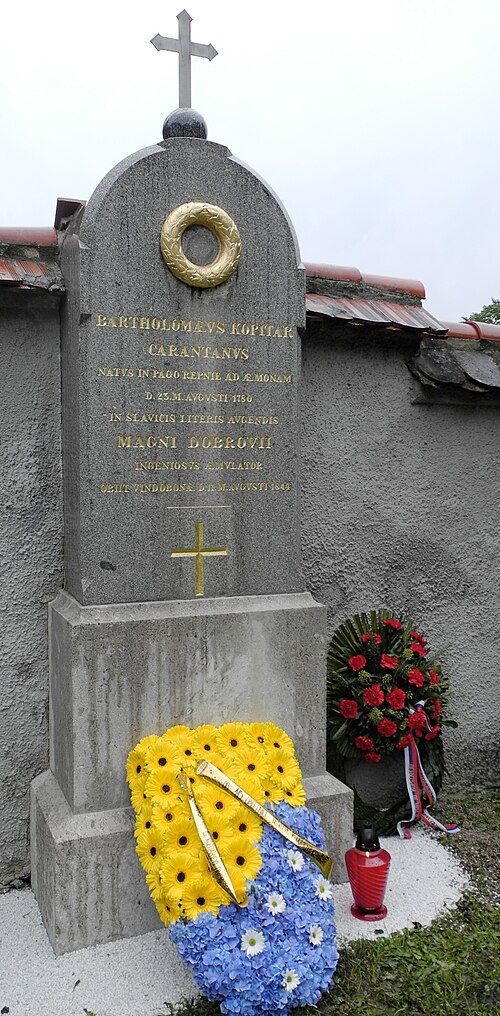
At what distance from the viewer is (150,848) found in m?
2.73

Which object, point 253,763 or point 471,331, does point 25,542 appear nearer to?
point 253,763

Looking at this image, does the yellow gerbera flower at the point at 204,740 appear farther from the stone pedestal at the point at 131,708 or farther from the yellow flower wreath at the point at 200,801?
the stone pedestal at the point at 131,708

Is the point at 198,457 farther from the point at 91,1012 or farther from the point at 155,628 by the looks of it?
the point at 91,1012

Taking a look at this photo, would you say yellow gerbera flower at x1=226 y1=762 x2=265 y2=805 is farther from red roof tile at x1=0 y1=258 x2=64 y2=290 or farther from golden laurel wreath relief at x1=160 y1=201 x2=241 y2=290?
red roof tile at x1=0 y1=258 x2=64 y2=290

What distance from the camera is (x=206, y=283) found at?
313cm

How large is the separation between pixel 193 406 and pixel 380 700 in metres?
1.65

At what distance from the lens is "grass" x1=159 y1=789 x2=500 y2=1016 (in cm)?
249

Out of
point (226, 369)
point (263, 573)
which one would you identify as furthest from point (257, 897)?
point (226, 369)

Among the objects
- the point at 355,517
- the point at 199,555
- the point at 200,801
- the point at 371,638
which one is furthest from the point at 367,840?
the point at 355,517

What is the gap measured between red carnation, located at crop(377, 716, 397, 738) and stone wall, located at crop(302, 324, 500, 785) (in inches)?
25.9

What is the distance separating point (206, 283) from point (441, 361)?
163 centimetres

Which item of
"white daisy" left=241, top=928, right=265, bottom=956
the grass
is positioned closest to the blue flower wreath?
"white daisy" left=241, top=928, right=265, bottom=956

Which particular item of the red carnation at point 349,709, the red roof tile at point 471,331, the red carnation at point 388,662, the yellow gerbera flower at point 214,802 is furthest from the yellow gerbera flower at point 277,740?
the red roof tile at point 471,331

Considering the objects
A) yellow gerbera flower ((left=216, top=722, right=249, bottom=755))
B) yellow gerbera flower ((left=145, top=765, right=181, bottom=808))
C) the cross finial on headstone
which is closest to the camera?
yellow gerbera flower ((left=145, top=765, right=181, bottom=808))
